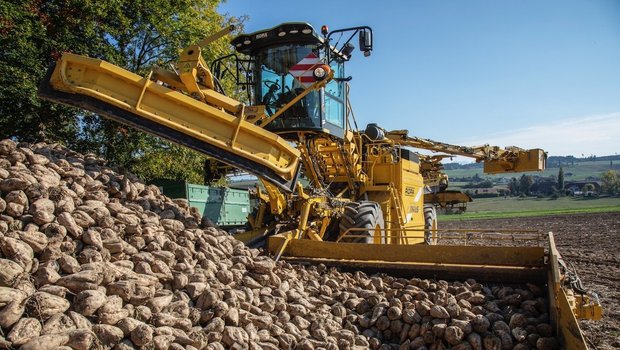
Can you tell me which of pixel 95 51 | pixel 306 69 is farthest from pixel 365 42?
pixel 95 51

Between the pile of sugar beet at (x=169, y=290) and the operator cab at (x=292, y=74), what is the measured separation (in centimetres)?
222

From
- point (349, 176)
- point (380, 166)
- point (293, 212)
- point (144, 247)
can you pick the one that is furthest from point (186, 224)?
point (380, 166)

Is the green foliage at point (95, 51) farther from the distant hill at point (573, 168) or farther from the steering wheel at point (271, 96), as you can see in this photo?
the distant hill at point (573, 168)

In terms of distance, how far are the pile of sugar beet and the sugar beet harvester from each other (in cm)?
38

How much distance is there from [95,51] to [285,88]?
20.1 feet

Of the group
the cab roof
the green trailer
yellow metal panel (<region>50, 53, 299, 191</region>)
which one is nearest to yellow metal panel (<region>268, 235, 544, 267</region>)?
yellow metal panel (<region>50, 53, 299, 191</region>)

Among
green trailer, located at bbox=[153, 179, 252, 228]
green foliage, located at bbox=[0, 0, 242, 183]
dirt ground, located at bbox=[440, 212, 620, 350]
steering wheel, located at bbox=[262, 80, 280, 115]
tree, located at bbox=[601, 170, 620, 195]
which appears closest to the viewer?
dirt ground, located at bbox=[440, 212, 620, 350]

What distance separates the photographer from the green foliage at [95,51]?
966 cm

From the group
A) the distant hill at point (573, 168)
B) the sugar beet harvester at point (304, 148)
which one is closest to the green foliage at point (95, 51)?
the sugar beet harvester at point (304, 148)

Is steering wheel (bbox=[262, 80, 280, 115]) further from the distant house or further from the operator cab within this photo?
the distant house

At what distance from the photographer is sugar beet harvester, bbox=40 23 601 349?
500 cm

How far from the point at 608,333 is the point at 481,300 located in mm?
1928

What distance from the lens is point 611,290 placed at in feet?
25.8

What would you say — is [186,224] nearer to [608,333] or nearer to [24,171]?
[24,171]
